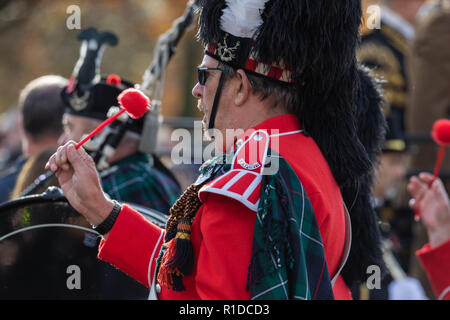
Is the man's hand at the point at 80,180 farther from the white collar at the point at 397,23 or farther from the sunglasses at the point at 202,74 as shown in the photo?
the white collar at the point at 397,23

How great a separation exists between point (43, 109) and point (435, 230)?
2618 millimetres

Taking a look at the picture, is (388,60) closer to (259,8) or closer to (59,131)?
(59,131)

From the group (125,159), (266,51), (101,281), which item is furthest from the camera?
(125,159)

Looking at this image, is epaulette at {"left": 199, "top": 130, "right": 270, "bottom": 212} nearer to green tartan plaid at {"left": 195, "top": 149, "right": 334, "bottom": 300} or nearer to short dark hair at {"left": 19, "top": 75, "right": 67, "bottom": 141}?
green tartan plaid at {"left": 195, "top": 149, "right": 334, "bottom": 300}

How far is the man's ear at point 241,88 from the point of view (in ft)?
6.44

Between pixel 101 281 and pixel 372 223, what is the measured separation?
1.08 m

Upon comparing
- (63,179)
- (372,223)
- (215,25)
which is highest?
(215,25)

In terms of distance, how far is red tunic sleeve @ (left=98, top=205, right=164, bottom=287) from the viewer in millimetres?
2139

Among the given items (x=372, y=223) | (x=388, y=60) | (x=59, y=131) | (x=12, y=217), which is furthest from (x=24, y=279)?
(x=388, y=60)

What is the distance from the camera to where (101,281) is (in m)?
2.57

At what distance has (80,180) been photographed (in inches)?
79.1

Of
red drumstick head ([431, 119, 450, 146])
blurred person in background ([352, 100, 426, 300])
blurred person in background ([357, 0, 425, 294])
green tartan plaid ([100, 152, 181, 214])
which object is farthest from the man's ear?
blurred person in background ([357, 0, 425, 294])

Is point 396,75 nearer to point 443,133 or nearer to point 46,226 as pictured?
point 443,133
